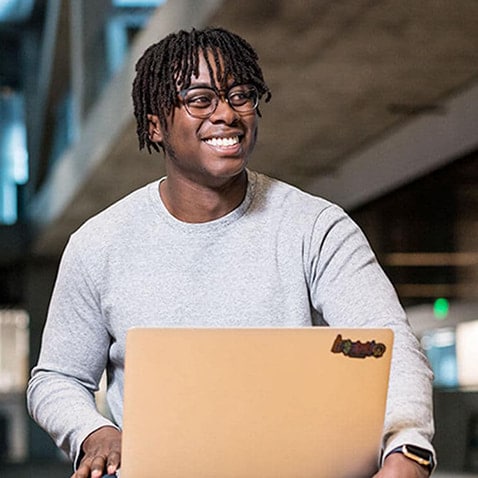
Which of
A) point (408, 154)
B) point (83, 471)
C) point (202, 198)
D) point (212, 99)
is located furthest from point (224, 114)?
point (408, 154)

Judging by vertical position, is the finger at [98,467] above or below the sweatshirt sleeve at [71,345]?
below

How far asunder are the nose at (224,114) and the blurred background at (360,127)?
362 cm

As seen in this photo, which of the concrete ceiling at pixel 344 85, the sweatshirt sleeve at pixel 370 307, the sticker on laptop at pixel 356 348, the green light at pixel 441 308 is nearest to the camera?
Result: the sticker on laptop at pixel 356 348

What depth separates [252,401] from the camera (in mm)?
1866

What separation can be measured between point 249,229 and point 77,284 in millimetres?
290

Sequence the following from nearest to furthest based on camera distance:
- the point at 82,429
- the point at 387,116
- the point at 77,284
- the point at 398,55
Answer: the point at 82,429 → the point at 77,284 → the point at 398,55 → the point at 387,116

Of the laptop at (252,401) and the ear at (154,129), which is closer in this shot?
the laptop at (252,401)

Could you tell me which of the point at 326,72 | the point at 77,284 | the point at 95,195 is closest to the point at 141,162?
the point at 95,195

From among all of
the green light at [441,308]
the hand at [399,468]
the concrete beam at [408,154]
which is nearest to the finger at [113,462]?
the hand at [399,468]

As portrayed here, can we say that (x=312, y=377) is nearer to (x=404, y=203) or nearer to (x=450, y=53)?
(x=450, y=53)

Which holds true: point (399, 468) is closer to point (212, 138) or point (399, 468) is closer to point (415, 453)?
point (415, 453)

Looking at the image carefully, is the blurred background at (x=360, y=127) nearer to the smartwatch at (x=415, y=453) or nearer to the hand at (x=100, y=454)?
the hand at (x=100, y=454)

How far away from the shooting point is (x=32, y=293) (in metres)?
17.7

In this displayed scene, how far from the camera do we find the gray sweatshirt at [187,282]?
216 centimetres
